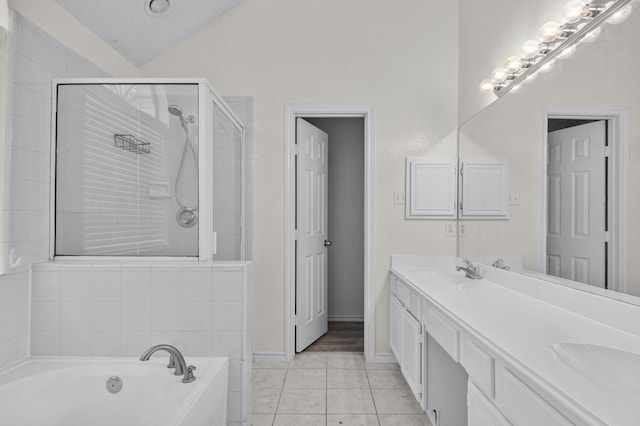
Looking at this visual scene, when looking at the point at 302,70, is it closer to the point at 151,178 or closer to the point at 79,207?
the point at 151,178

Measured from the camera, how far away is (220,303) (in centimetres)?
169

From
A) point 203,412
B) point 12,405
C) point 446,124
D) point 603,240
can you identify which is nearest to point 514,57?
point 446,124

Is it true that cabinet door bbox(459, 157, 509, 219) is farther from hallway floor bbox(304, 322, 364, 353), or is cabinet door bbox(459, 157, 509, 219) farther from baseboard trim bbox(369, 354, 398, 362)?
hallway floor bbox(304, 322, 364, 353)

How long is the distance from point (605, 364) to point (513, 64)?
5.37ft

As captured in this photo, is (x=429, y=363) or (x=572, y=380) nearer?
(x=572, y=380)

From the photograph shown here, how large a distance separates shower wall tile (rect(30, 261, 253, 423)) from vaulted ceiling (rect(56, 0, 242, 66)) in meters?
1.52

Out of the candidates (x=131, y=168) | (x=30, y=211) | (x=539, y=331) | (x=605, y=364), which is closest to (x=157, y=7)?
(x=131, y=168)

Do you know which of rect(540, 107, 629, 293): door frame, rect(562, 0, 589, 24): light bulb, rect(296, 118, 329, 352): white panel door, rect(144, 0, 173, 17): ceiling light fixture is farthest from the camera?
rect(296, 118, 329, 352): white panel door

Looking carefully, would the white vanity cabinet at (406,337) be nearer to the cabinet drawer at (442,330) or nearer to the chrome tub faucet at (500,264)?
the cabinet drawer at (442,330)

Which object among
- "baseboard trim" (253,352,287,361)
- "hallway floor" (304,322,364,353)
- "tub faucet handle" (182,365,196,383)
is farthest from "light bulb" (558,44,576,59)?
"baseboard trim" (253,352,287,361)

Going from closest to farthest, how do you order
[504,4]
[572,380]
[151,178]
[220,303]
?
[572,380] < [220,303] < [151,178] < [504,4]

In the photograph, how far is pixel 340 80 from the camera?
285cm

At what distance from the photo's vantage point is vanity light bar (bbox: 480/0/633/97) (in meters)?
1.30

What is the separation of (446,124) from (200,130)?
1.93 meters
